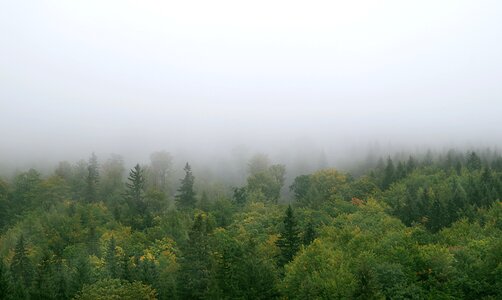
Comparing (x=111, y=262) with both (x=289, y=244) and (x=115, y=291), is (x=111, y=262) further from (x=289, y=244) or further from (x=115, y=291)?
(x=289, y=244)

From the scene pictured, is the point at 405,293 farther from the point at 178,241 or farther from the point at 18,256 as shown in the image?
the point at 18,256

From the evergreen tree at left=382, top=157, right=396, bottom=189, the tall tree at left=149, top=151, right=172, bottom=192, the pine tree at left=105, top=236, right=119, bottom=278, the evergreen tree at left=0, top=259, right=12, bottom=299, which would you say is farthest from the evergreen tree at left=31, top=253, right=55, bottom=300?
the evergreen tree at left=382, top=157, right=396, bottom=189

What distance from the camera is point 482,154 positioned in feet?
569

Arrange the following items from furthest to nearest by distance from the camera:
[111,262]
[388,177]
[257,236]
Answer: [388,177] < [257,236] < [111,262]

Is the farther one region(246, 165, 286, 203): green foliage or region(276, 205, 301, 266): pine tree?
region(246, 165, 286, 203): green foliage

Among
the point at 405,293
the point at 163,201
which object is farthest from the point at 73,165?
the point at 405,293

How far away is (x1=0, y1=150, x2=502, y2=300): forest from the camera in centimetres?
5444

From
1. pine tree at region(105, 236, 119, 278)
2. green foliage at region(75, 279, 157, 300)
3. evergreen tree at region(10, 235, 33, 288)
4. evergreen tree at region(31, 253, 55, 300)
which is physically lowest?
evergreen tree at region(10, 235, 33, 288)

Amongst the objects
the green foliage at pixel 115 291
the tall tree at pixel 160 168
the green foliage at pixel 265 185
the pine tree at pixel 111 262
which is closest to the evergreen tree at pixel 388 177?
the green foliage at pixel 265 185

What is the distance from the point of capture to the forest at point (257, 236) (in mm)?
54438

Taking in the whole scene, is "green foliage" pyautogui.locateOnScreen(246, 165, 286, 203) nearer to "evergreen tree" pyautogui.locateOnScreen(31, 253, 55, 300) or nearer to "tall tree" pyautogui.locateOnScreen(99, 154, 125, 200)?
"tall tree" pyautogui.locateOnScreen(99, 154, 125, 200)

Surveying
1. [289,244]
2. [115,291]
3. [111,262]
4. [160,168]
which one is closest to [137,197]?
[160,168]

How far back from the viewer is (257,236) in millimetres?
87438

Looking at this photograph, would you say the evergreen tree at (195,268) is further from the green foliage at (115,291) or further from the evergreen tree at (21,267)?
the evergreen tree at (21,267)
